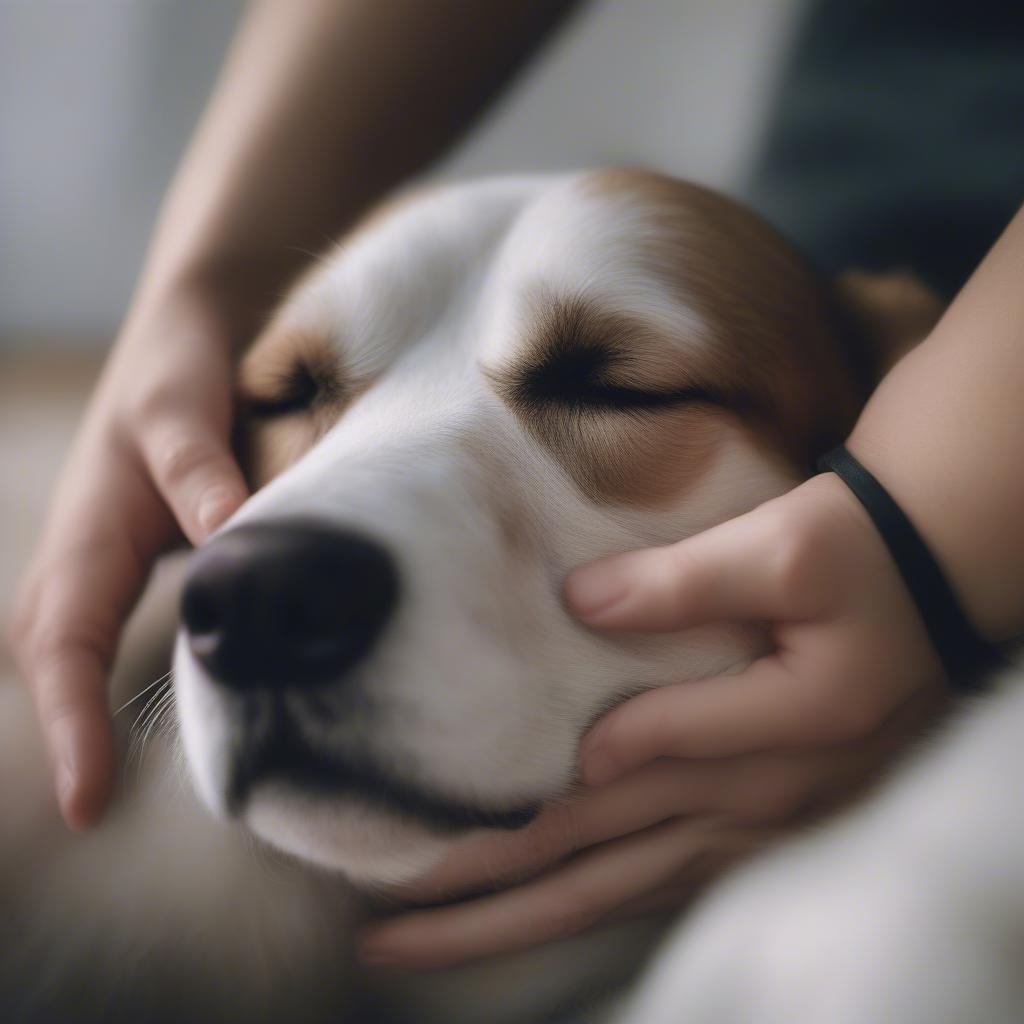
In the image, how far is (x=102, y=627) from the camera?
2.78 feet

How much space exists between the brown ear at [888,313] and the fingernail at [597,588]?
448 mm

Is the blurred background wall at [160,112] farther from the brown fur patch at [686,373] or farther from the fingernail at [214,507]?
the fingernail at [214,507]

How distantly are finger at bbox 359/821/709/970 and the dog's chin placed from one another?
0.09 metres

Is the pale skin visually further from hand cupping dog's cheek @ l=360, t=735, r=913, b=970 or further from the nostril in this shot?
the nostril

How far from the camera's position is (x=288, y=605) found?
496 mm

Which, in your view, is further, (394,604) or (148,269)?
(148,269)

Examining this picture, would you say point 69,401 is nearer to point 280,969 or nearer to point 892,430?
point 280,969

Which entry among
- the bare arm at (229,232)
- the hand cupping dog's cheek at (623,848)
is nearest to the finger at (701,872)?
the hand cupping dog's cheek at (623,848)

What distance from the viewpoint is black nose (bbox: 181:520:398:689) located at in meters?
0.50

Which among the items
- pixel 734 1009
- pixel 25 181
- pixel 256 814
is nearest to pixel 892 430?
pixel 734 1009

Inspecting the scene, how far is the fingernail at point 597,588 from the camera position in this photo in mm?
595

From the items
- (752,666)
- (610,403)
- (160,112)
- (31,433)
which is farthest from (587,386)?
(31,433)

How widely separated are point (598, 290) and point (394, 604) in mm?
345

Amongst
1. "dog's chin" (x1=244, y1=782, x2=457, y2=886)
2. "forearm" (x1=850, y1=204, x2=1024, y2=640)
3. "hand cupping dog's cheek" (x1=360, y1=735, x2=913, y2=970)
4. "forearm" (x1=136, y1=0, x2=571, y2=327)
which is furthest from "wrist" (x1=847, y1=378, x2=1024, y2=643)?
"forearm" (x1=136, y1=0, x2=571, y2=327)
